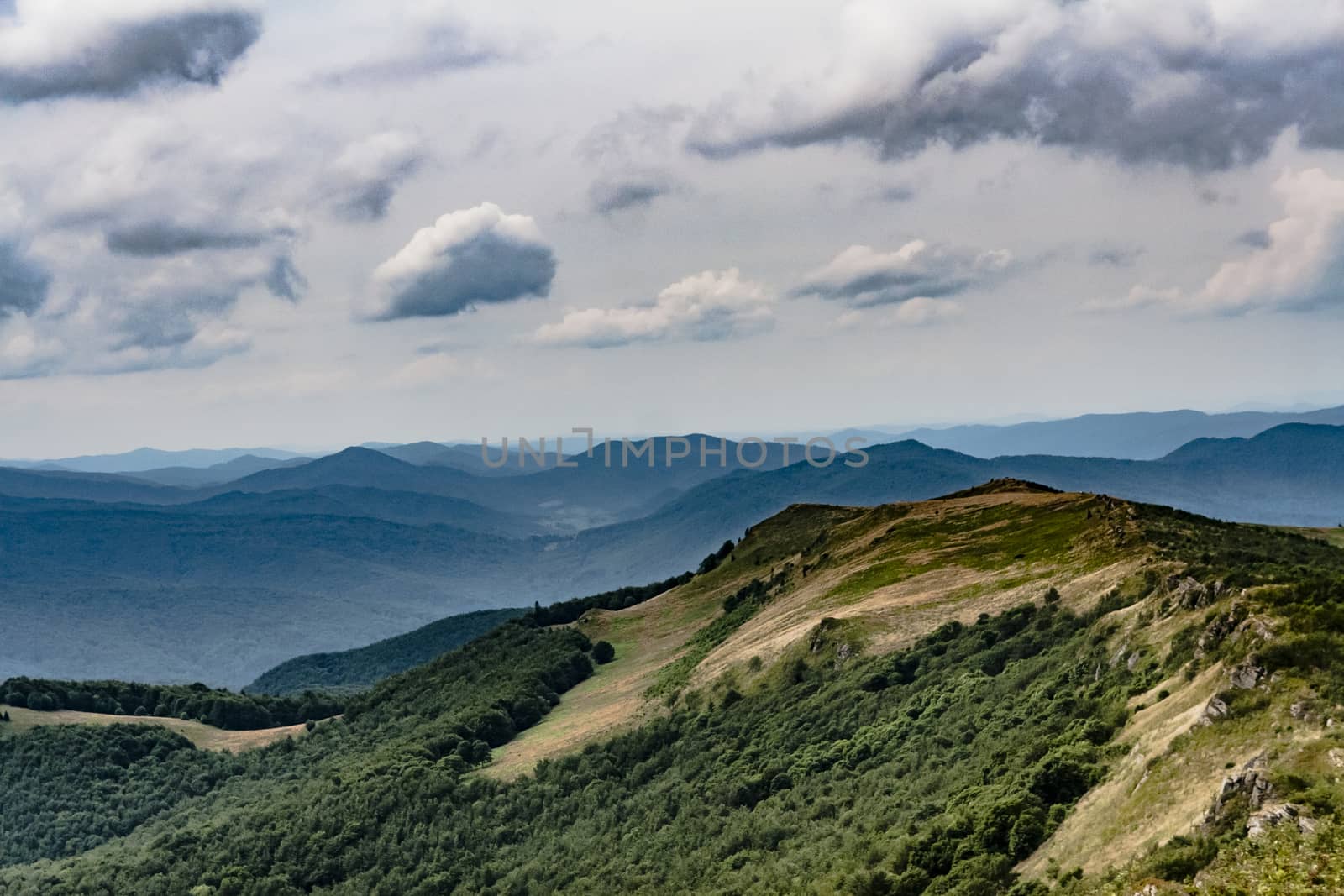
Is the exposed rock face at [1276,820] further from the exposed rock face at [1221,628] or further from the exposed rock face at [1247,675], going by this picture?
the exposed rock face at [1221,628]

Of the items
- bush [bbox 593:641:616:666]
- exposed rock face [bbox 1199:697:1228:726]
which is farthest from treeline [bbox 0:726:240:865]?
exposed rock face [bbox 1199:697:1228:726]

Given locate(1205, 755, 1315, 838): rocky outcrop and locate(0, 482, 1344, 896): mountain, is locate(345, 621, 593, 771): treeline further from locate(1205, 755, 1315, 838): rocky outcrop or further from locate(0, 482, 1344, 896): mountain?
locate(1205, 755, 1315, 838): rocky outcrop

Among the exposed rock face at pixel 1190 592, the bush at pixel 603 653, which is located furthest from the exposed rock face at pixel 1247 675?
the bush at pixel 603 653

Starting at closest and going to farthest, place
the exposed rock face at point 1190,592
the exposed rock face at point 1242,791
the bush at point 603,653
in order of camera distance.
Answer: the exposed rock face at point 1242,791
the exposed rock face at point 1190,592
the bush at point 603,653

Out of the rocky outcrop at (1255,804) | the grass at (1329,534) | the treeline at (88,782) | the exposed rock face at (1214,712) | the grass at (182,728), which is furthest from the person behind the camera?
the grass at (182,728)

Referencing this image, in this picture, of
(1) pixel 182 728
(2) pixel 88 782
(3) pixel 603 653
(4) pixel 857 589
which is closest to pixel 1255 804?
(4) pixel 857 589

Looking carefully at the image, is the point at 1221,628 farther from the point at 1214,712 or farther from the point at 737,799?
the point at 737,799
